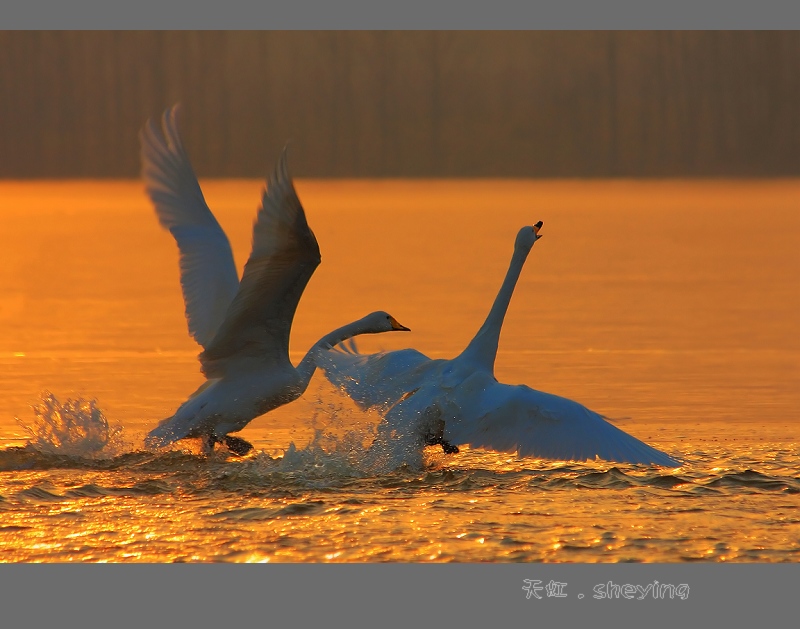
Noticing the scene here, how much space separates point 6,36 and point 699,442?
36.9 metres

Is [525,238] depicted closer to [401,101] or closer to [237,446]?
[237,446]

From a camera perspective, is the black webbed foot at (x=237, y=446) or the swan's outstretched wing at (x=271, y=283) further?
the black webbed foot at (x=237, y=446)

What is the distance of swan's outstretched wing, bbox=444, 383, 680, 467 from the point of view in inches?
351

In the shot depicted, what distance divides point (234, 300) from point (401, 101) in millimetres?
33978

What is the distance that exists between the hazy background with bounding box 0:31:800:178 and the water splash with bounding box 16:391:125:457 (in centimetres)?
3164

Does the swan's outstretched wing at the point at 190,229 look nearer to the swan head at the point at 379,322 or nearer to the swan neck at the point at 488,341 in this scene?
the swan head at the point at 379,322

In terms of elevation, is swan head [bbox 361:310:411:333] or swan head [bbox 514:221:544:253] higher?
swan head [bbox 514:221:544:253]

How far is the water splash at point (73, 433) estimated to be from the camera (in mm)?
9930

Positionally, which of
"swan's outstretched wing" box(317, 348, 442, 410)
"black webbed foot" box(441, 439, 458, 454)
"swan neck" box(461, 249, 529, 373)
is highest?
"swan neck" box(461, 249, 529, 373)

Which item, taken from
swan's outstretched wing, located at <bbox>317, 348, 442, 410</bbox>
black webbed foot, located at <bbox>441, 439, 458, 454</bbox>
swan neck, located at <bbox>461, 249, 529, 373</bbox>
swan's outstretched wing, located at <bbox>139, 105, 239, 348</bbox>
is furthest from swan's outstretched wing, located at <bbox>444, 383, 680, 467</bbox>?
swan's outstretched wing, located at <bbox>139, 105, 239, 348</bbox>

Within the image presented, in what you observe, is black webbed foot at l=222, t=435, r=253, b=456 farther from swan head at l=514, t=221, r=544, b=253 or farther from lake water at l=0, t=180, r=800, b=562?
swan head at l=514, t=221, r=544, b=253

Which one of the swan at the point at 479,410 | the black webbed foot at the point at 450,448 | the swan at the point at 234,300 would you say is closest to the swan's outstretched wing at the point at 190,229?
the swan at the point at 234,300

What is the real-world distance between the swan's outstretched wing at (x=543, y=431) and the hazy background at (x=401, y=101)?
33066mm

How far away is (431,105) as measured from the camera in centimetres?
4419
